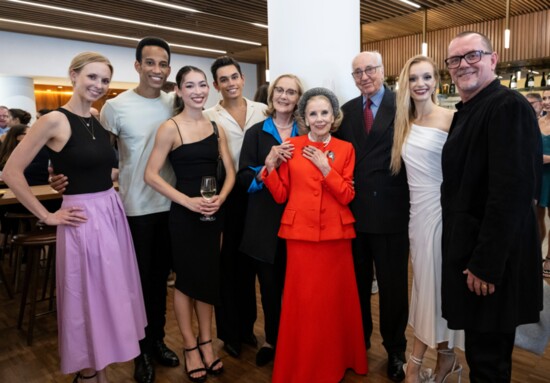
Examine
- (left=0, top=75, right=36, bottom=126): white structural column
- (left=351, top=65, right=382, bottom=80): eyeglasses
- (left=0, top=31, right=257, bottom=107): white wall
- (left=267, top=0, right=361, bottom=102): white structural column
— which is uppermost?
(left=0, top=31, right=257, bottom=107): white wall

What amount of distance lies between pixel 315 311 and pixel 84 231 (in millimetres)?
1322

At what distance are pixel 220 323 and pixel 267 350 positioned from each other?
39cm

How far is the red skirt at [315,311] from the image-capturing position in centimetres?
236

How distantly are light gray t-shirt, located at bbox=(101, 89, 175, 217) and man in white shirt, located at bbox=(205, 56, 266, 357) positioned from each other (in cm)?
43

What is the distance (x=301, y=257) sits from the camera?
2.36 metres

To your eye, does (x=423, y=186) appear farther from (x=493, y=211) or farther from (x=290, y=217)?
(x=290, y=217)

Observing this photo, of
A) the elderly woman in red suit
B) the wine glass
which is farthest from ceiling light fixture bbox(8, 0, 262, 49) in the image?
the elderly woman in red suit

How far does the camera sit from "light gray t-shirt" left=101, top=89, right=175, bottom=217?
2.54 m

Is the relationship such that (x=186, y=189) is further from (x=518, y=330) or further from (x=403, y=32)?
(x=403, y=32)

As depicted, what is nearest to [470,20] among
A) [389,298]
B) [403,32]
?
[403,32]

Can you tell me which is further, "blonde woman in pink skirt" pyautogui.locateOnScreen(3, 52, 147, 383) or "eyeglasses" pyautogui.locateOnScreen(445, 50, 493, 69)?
"blonde woman in pink skirt" pyautogui.locateOnScreen(3, 52, 147, 383)

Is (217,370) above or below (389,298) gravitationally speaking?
below

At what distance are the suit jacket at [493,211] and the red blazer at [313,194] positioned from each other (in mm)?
561

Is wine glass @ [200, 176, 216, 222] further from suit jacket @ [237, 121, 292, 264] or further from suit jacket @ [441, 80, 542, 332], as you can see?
suit jacket @ [441, 80, 542, 332]
